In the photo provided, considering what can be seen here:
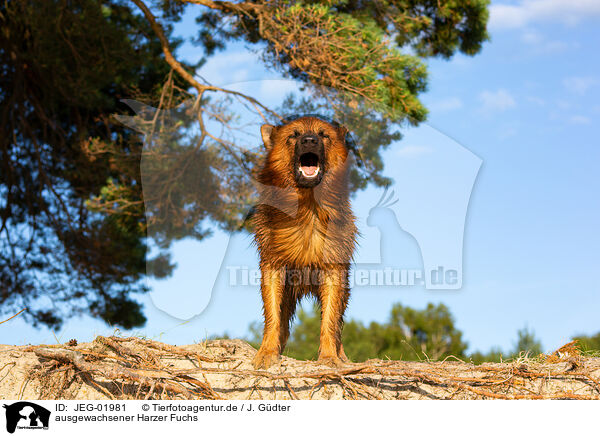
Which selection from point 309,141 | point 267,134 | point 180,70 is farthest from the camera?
point 180,70

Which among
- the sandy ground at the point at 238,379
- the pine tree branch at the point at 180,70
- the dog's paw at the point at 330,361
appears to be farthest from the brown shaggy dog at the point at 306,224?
the pine tree branch at the point at 180,70

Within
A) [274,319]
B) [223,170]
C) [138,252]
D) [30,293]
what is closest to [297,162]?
[274,319]

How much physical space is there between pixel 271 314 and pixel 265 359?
18.0 inches

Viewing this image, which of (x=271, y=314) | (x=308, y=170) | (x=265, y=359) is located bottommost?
(x=265, y=359)

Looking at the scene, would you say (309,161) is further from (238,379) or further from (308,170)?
(238,379)

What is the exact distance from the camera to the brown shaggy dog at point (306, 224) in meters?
4.74

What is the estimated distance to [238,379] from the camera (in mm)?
3986

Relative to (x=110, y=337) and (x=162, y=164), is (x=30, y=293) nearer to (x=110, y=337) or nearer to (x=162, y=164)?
(x=162, y=164)

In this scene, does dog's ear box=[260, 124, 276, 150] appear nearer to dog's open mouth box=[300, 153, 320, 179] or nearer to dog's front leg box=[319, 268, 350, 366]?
dog's open mouth box=[300, 153, 320, 179]

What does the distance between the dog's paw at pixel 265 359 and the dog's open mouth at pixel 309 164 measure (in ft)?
5.01

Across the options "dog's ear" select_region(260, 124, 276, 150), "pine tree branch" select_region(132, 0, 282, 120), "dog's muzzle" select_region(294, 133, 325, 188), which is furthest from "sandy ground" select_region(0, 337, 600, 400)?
"pine tree branch" select_region(132, 0, 282, 120)

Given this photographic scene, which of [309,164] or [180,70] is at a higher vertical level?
[180,70]

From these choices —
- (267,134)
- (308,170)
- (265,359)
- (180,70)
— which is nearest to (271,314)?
(265,359)

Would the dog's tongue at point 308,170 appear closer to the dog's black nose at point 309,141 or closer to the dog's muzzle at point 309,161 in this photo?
the dog's muzzle at point 309,161
